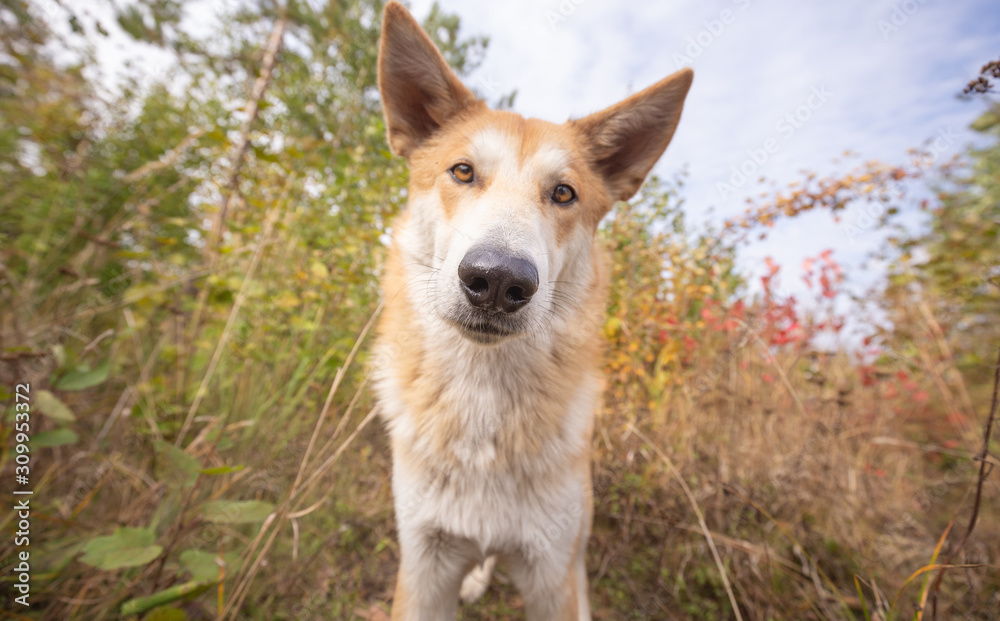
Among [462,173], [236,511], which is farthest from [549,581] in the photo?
[462,173]

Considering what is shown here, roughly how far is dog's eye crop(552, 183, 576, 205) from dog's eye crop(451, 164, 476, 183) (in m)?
0.43

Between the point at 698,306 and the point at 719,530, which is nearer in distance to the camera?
the point at 719,530

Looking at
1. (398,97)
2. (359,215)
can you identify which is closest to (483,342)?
(398,97)

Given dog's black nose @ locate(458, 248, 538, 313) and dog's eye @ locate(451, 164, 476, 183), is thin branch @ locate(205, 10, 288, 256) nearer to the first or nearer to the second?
dog's eye @ locate(451, 164, 476, 183)

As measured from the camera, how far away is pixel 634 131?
2287 millimetres

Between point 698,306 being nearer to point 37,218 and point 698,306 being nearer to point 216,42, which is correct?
point 37,218

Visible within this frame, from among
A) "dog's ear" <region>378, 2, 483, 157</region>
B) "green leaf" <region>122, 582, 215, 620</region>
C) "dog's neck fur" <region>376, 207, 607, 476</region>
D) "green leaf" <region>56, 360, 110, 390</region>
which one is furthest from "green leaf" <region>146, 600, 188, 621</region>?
"dog's ear" <region>378, 2, 483, 157</region>

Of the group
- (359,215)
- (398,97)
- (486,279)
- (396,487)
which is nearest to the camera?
(486,279)

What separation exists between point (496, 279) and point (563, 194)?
884 millimetres

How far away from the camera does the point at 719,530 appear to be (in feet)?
8.93

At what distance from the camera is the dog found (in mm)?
1683

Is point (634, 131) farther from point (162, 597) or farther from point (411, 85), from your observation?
point (162, 597)

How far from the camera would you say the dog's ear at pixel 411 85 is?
1979mm

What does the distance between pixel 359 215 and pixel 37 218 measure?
12.7 feet
